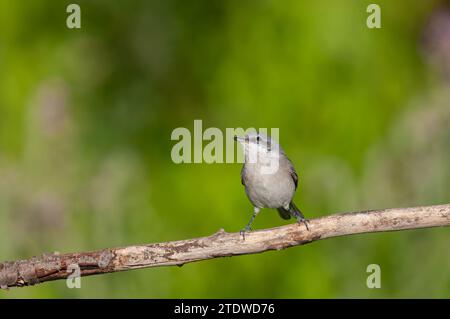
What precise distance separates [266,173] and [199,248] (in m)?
0.87

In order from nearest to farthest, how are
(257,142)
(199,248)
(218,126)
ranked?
(199,248) < (257,142) < (218,126)

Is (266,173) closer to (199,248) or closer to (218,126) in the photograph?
(199,248)

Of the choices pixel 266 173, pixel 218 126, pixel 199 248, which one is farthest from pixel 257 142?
pixel 218 126

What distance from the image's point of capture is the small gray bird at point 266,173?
410cm

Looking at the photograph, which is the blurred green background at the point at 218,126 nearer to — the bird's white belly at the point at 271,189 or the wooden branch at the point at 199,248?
the bird's white belly at the point at 271,189

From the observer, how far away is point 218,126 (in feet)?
19.1

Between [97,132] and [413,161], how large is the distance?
2.46m

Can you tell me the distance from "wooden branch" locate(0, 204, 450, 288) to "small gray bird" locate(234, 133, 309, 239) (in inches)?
24.9

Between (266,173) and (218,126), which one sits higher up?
(218,126)

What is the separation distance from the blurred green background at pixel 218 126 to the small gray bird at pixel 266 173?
1032mm

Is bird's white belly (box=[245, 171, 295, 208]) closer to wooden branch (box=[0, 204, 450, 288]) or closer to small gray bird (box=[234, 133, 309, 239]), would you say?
small gray bird (box=[234, 133, 309, 239])

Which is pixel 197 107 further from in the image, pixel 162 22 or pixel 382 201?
pixel 382 201

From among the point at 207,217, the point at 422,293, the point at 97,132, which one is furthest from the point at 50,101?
the point at 422,293

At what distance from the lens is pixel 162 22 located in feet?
21.7
